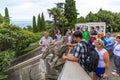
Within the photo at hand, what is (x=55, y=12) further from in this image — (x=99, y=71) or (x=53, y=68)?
(x=99, y=71)

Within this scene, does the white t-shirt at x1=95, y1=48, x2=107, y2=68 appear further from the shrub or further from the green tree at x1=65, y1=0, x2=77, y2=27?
the green tree at x1=65, y1=0, x2=77, y2=27

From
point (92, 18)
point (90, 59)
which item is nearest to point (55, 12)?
point (92, 18)

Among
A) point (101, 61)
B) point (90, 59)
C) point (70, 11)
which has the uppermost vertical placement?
point (90, 59)

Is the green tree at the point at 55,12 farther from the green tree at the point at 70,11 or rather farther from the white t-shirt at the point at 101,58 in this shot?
the white t-shirt at the point at 101,58

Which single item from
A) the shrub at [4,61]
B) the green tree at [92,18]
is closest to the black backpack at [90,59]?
the shrub at [4,61]

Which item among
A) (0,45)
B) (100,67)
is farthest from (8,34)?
(100,67)

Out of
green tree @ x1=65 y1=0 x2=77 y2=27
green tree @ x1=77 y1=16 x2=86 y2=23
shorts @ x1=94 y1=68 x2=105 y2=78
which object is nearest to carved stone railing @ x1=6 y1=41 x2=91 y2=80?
shorts @ x1=94 y1=68 x2=105 y2=78

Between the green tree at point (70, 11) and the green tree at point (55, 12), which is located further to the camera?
the green tree at point (70, 11)

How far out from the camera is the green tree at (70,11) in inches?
1795

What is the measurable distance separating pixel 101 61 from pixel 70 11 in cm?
4013

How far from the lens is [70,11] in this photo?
151 ft

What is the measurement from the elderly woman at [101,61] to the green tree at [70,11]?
39358 mm

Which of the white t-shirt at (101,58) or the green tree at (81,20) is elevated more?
the white t-shirt at (101,58)

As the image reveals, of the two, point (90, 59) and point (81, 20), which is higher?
point (90, 59)
